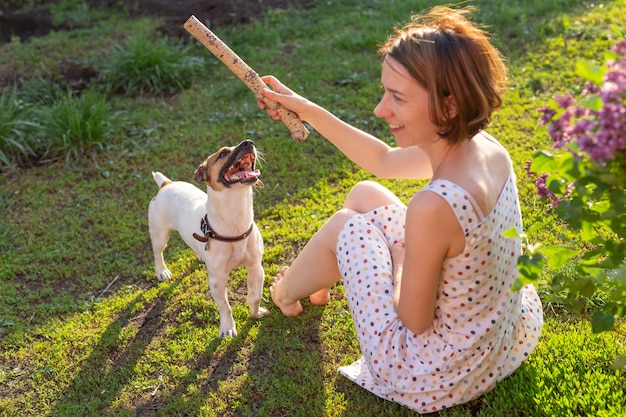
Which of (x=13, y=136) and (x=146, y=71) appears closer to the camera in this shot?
(x=13, y=136)

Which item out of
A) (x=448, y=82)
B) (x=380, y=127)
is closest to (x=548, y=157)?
(x=448, y=82)

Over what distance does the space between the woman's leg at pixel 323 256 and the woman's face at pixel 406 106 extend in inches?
29.0

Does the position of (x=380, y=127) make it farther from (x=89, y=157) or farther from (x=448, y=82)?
(x=448, y=82)

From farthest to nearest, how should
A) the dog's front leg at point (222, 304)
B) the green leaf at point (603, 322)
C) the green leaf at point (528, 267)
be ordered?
the dog's front leg at point (222, 304) → the green leaf at point (603, 322) → the green leaf at point (528, 267)

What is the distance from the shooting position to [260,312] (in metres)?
3.98

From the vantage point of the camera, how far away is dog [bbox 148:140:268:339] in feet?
11.4

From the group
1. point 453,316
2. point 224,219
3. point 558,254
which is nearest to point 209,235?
point 224,219

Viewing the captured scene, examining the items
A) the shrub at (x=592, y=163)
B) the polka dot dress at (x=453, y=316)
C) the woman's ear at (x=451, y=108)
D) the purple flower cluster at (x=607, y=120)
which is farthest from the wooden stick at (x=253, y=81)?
the purple flower cluster at (x=607, y=120)

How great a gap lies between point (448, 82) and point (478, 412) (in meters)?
1.47

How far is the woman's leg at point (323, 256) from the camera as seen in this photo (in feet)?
11.0

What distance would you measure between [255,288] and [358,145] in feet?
3.37

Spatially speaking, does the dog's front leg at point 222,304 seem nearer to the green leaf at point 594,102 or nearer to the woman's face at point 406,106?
the woman's face at point 406,106

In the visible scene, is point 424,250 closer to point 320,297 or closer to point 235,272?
Answer: point 320,297

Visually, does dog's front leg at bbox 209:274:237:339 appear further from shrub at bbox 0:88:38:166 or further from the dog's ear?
shrub at bbox 0:88:38:166
